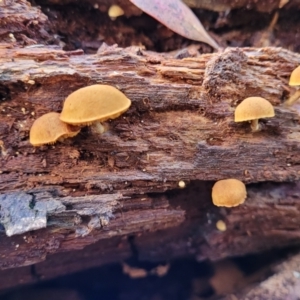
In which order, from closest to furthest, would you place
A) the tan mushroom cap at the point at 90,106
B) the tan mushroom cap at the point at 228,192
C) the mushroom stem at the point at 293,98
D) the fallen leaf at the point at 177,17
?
the tan mushroom cap at the point at 90,106, the tan mushroom cap at the point at 228,192, the mushroom stem at the point at 293,98, the fallen leaf at the point at 177,17

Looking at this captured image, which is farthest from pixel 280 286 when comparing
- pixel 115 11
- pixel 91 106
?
pixel 115 11

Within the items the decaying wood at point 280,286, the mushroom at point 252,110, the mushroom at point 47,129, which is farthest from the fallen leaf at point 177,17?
the decaying wood at point 280,286

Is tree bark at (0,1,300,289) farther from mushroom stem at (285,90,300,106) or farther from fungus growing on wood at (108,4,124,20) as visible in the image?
fungus growing on wood at (108,4,124,20)

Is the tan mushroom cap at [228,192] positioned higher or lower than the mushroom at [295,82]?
lower

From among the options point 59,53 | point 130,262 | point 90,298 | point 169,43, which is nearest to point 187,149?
point 59,53

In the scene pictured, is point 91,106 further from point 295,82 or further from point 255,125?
point 295,82

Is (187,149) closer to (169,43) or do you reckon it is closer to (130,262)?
(169,43)

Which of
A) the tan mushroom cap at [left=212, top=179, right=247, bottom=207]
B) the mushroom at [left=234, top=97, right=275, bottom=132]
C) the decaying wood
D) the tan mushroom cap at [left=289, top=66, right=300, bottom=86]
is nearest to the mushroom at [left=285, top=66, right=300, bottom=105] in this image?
the tan mushroom cap at [left=289, top=66, right=300, bottom=86]

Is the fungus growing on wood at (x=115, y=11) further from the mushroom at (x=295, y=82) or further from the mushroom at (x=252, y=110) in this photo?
the mushroom at (x=295, y=82)
